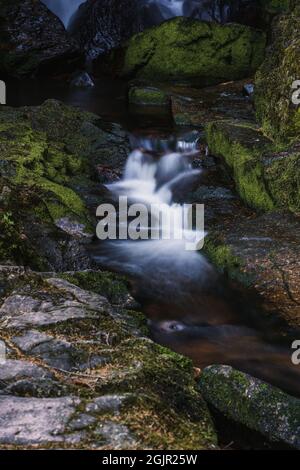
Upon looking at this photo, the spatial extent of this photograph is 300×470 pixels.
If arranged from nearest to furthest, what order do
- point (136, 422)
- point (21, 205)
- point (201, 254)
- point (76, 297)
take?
point (136, 422)
point (76, 297)
point (21, 205)
point (201, 254)

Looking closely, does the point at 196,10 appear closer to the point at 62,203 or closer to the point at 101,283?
the point at 62,203

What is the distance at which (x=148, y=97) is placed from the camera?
15.6 metres

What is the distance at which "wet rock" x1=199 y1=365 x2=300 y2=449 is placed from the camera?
11.9 ft

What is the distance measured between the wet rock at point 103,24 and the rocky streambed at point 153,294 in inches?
336

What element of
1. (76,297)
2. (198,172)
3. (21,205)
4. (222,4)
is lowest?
(76,297)

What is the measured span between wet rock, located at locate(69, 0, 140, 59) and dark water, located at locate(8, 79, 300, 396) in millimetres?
16359

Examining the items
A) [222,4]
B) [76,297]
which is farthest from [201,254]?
[222,4]

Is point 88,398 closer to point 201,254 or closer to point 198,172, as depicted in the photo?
point 201,254

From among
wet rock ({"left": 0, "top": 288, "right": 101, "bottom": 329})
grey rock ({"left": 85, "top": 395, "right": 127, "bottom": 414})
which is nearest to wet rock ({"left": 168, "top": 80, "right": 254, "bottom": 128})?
wet rock ({"left": 0, "top": 288, "right": 101, "bottom": 329})

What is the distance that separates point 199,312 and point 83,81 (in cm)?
1472

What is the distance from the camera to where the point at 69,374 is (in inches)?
129

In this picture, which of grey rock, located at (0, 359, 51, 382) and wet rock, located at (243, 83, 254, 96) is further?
wet rock, located at (243, 83, 254, 96)

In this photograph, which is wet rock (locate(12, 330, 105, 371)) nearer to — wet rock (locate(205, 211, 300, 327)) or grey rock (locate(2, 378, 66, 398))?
grey rock (locate(2, 378, 66, 398))
